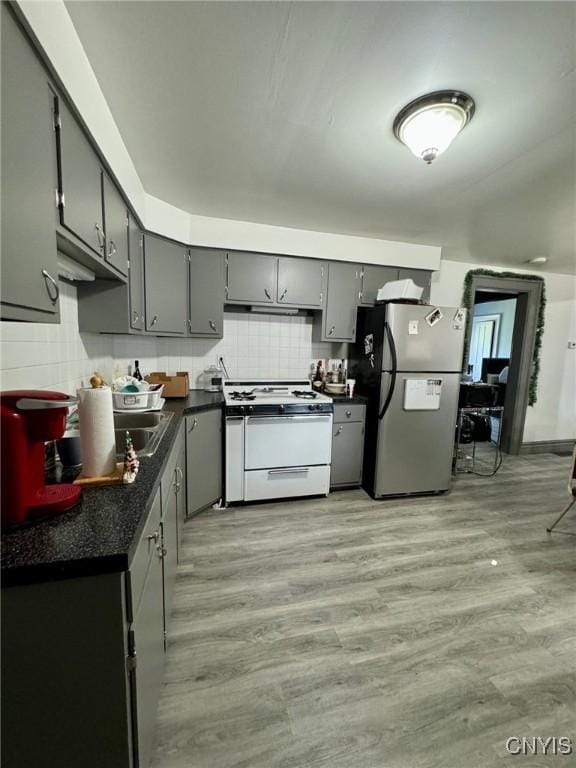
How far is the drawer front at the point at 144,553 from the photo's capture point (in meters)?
0.81

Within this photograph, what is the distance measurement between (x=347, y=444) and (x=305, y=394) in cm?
60

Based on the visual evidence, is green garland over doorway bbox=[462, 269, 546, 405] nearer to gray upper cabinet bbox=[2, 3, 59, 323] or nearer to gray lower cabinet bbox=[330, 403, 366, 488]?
gray lower cabinet bbox=[330, 403, 366, 488]

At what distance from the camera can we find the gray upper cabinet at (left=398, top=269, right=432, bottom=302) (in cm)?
317

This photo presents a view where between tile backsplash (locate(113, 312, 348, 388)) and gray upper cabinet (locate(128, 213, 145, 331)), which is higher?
gray upper cabinet (locate(128, 213, 145, 331))

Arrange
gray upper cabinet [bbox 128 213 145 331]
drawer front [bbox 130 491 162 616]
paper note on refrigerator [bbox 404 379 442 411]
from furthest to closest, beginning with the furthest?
paper note on refrigerator [bbox 404 379 442 411]
gray upper cabinet [bbox 128 213 145 331]
drawer front [bbox 130 491 162 616]

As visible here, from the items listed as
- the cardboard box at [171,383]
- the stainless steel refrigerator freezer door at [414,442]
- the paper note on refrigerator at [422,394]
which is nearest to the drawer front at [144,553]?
the cardboard box at [171,383]

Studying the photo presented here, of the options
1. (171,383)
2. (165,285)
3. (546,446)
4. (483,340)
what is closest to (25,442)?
(171,383)

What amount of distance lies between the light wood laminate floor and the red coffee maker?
39.0 inches

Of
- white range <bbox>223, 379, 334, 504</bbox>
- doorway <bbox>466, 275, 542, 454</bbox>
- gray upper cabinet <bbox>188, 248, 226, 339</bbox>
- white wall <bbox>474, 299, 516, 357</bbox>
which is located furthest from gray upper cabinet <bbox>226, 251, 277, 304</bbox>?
white wall <bbox>474, 299, 516, 357</bbox>

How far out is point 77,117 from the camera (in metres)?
1.13

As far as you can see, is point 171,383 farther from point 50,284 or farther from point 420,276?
point 420,276

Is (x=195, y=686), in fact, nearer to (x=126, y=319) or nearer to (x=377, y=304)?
(x=126, y=319)

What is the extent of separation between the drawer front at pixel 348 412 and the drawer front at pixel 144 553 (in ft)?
6.14

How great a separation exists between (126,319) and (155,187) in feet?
3.13
